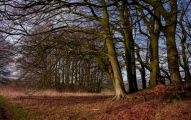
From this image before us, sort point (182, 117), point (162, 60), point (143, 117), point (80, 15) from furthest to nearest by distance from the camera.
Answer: point (162, 60), point (80, 15), point (143, 117), point (182, 117)

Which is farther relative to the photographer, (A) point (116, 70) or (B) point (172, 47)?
(A) point (116, 70)

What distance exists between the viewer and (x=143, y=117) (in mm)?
8648

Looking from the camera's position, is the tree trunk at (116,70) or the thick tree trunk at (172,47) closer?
the thick tree trunk at (172,47)

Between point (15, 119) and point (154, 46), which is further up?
point (154, 46)

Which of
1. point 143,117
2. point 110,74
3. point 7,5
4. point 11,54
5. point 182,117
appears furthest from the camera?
point 110,74

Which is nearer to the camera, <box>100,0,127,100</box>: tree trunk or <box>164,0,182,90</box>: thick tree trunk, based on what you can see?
<box>164,0,182,90</box>: thick tree trunk

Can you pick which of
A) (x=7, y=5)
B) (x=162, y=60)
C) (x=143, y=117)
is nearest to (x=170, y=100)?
(x=143, y=117)

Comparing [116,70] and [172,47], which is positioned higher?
[172,47]

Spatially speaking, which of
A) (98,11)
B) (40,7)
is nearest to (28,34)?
(40,7)

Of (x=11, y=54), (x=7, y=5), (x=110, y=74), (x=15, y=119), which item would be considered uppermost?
(x=7, y=5)

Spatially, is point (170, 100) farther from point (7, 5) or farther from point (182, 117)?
point (7, 5)

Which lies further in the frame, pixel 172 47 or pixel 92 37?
pixel 92 37

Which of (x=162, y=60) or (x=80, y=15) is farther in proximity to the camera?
(x=162, y=60)

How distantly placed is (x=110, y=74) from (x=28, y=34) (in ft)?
22.3
